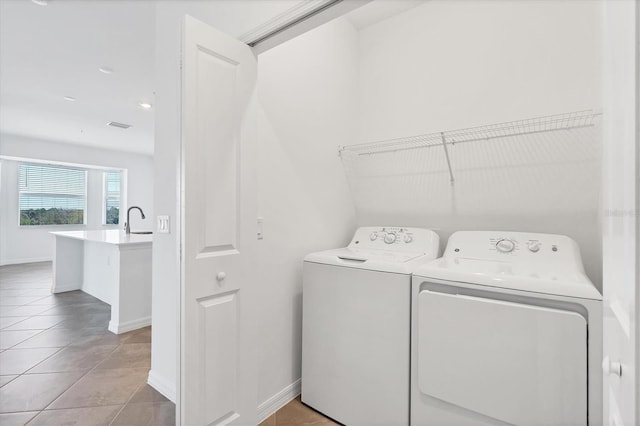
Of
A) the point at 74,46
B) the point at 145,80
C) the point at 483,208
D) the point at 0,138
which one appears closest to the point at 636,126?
the point at 483,208

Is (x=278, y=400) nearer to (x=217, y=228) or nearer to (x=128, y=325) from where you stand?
(x=217, y=228)

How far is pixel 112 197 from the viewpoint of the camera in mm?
8180

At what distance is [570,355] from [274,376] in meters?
1.48

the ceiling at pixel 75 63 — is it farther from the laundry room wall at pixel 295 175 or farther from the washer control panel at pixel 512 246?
the washer control panel at pixel 512 246

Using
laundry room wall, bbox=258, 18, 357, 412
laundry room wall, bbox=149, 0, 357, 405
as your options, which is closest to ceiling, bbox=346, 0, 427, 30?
laundry room wall, bbox=258, 18, 357, 412

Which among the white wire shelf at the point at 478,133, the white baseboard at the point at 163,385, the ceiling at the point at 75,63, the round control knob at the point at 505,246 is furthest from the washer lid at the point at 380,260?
the ceiling at the point at 75,63

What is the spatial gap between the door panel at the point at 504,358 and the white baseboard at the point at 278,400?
0.89 metres

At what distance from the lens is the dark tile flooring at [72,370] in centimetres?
182

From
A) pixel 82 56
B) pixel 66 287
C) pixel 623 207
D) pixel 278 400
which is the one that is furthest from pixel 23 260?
pixel 623 207

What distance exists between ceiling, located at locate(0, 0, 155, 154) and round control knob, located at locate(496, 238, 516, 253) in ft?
9.30

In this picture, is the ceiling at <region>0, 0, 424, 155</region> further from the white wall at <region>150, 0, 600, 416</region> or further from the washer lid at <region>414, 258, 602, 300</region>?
the washer lid at <region>414, 258, 602, 300</region>

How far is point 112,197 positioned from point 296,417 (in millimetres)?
8459

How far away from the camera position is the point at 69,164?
716 centimetres

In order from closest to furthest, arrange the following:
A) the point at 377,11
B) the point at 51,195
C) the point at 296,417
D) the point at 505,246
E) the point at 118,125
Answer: the point at 505,246
the point at 296,417
the point at 377,11
the point at 118,125
the point at 51,195
